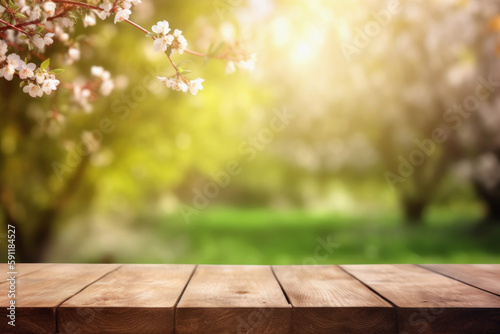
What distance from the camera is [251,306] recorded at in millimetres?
1112

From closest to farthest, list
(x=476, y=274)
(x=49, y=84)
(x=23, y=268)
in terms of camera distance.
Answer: (x=49, y=84) < (x=476, y=274) < (x=23, y=268)

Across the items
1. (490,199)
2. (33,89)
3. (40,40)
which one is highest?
(40,40)

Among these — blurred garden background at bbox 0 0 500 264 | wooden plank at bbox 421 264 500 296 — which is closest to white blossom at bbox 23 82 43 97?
wooden plank at bbox 421 264 500 296

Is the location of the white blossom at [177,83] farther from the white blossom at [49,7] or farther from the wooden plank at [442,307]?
the wooden plank at [442,307]

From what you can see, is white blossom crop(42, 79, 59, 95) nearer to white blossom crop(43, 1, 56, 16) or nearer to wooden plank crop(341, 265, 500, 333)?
white blossom crop(43, 1, 56, 16)

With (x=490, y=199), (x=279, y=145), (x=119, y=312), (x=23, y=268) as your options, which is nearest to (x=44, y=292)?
(x=119, y=312)


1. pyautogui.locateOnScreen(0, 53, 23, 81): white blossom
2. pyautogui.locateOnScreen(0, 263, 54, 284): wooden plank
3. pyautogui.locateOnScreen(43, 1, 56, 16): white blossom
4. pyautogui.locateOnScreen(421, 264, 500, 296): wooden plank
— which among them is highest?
pyautogui.locateOnScreen(43, 1, 56, 16): white blossom

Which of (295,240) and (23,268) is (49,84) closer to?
(23,268)

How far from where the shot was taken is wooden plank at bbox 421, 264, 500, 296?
138 cm

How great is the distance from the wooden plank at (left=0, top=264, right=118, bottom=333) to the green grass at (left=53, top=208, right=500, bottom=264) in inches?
76.6

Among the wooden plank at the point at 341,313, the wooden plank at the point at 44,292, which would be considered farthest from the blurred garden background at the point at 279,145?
the wooden plank at the point at 341,313

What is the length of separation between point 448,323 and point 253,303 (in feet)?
1.46

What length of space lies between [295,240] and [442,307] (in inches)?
107

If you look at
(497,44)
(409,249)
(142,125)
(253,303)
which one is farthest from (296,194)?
(253,303)
